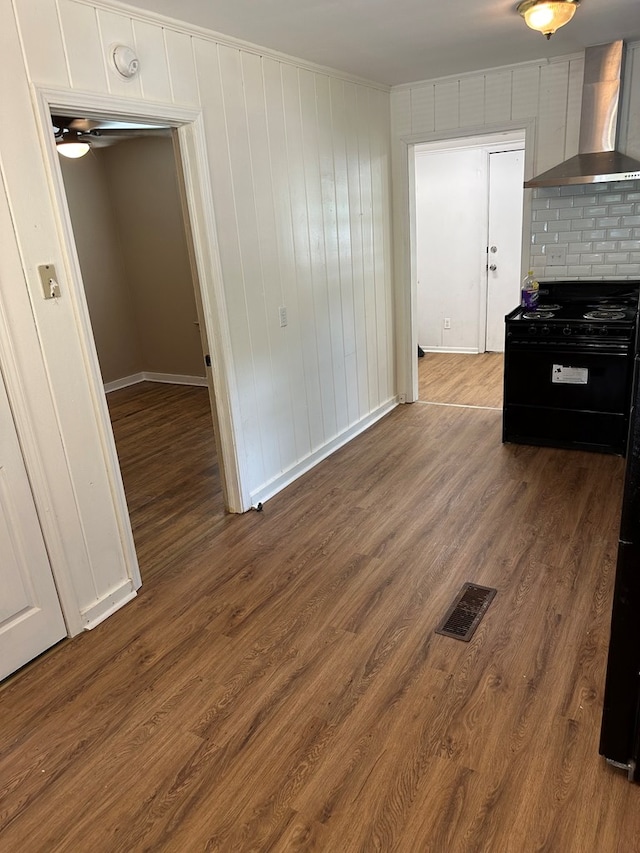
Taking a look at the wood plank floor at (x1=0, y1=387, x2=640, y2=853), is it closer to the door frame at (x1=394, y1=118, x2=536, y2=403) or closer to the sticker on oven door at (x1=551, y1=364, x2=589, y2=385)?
the sticker on oven door at (x1=551, y1=364, x2=589, y2=385)

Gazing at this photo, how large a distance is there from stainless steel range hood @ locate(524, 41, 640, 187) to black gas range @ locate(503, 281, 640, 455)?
84 cm

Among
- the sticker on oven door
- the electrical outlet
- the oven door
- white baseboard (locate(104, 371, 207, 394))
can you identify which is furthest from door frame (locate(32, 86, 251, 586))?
white baseboard (locate(104, 371, 207, 394))

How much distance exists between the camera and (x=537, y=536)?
10.0 ft

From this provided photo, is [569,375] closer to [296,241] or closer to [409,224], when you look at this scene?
[409,224]

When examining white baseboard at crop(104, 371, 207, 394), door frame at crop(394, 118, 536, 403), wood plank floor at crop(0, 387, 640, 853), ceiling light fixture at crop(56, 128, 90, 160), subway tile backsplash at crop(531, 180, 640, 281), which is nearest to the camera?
wood plank floor at crop(0, 387, 640, 853)

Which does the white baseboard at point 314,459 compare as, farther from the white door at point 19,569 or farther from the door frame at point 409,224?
the white door at point 19,569

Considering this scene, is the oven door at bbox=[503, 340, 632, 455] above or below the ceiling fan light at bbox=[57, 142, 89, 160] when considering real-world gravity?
below

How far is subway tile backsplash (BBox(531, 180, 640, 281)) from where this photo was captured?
404 cm

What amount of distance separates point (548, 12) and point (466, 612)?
2.78 m

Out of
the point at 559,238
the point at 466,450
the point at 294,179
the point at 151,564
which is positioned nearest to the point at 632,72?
the point at 559,238

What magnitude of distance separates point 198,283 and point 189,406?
9.28 feet

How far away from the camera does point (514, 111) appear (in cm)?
416

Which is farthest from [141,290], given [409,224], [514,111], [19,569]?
[19,569]

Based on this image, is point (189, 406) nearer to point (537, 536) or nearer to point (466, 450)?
point (466, 450)
